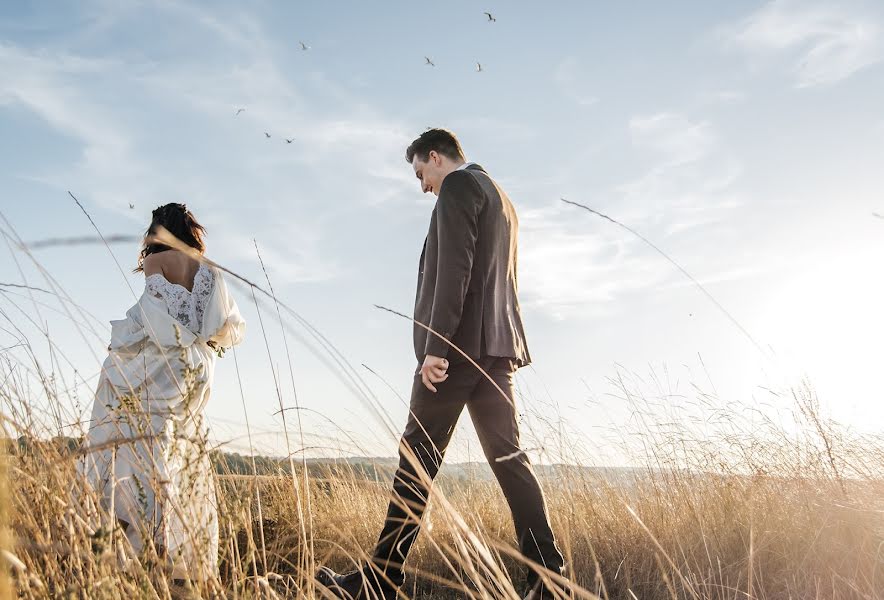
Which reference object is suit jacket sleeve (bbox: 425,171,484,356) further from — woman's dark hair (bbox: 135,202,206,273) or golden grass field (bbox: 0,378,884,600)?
woman's dark hair (bbox: 135,202,206,273)

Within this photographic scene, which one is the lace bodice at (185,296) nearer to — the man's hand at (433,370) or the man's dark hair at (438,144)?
the man's dark hair at (438,144)

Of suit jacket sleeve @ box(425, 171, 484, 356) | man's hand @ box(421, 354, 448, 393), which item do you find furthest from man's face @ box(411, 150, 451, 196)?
man's hand @ box(421, 354, 448, 393)

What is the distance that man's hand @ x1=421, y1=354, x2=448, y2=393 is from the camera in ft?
8.24

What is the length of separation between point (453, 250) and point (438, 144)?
0.65 m

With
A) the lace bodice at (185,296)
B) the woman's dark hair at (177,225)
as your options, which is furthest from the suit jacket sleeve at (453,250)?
the woman's dark hair at (177,225)

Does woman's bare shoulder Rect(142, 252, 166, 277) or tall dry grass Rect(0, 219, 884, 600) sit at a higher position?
woman's bare shoulder Rect(142, 252, 166, 277)

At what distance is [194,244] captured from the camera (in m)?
3.97

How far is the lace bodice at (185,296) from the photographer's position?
369cm

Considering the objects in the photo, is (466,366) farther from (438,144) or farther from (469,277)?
(438,144)

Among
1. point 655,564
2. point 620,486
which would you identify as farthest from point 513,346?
point 620,486

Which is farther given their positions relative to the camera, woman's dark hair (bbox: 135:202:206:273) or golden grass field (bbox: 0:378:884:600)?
woman's dark hair (bbox: 135:202:206:273)

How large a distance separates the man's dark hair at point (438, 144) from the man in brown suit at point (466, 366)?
217mm

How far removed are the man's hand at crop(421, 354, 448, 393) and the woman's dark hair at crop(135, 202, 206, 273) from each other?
76.1 inches

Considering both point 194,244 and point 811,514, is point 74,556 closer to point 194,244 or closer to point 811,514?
point 194,244
